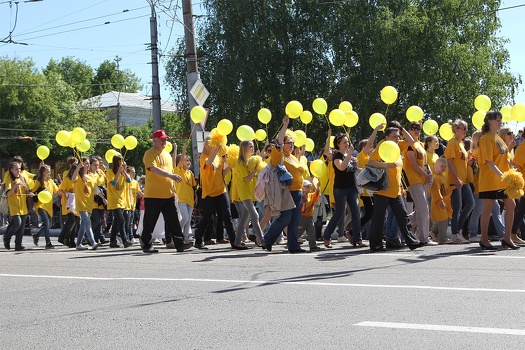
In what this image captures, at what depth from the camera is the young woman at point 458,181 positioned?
43.1 ft

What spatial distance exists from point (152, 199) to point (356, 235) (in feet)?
10.7

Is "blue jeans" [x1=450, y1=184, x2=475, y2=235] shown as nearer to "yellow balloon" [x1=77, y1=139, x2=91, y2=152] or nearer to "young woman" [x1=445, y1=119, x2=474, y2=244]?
"young woman" [x1=445, y1=119, x2=474, y2=244]

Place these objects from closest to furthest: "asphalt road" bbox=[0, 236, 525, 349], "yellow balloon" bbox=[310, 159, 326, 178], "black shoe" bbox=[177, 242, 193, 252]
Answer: "asphalt road" bbox=[0, 236, 525, 349]
"black shoe" bbox=[177, 242, 193, 252]
"yellow balloon" bbox=[310, 159, 326, 178]

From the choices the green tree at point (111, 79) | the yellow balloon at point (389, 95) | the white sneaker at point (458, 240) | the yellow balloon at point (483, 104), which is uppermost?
the green tree at point (111, 79)

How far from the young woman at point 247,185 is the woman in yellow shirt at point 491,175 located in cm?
376

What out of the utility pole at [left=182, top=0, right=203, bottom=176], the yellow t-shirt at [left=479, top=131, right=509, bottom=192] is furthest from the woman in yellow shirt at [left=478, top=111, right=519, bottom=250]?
the utility pole at [left=182, top=0, right=203, bottom=176]

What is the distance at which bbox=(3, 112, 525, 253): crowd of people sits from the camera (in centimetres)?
1188

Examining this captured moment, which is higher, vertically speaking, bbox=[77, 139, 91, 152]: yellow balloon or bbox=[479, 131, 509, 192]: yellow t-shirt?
bbox=[77, 139, 91, 152]: yellow balloon

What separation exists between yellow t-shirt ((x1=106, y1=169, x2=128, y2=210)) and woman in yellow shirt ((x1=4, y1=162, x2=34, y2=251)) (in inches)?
70.3

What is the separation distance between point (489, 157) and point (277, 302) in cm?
503

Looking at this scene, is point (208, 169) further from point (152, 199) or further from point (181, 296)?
point (181, 296)

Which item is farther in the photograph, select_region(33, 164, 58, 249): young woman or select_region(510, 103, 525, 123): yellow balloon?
select_region(33, 164, 58, 249): young woman

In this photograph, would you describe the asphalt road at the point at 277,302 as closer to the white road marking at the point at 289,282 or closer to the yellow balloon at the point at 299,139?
the white road marking at the point at 289,282

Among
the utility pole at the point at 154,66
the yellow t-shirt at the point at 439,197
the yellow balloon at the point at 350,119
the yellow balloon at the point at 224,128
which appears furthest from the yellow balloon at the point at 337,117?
the utility pole at the point at 154,66
